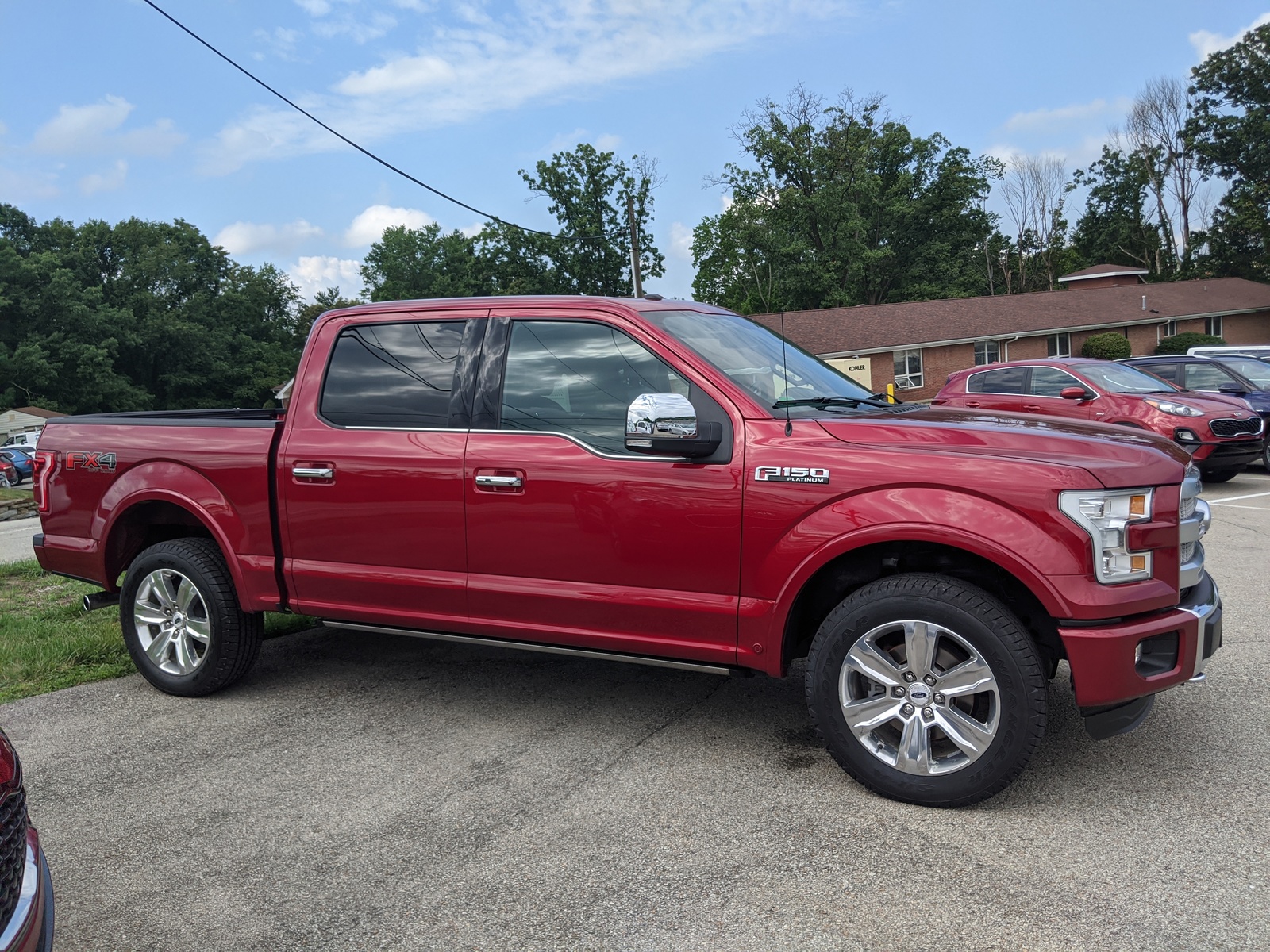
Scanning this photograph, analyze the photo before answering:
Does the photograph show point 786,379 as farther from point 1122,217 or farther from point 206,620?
point 1122,217

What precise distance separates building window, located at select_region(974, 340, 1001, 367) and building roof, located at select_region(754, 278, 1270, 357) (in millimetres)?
528

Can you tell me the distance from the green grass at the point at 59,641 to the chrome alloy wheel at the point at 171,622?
731 mm

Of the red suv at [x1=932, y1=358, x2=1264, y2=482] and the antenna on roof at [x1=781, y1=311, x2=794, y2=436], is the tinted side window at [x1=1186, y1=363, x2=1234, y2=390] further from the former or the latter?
the antenna on roof at [x1=781, y1=311, x2=794, y2=436]

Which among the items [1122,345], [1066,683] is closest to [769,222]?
[1122,345]

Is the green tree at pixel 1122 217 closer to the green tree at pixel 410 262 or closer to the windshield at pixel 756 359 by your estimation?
the green tree at pixel 410 262

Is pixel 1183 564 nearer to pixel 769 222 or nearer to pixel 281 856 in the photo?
pixel 281 856

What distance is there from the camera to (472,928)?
9.83 feet

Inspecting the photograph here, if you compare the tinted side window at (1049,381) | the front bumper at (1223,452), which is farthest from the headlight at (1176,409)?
the tinted side window at (1049,381)

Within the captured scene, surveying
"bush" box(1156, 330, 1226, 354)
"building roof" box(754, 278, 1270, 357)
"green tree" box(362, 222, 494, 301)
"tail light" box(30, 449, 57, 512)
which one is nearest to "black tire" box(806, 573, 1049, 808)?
"tail light" box(30, 449, 57, 512)

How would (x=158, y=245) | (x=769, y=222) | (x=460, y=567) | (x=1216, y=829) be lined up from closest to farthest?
1. (x=1216, y=829)
2. (x=460, y=567)
3. (x=769, y=222)
4. (x=158, y=245)

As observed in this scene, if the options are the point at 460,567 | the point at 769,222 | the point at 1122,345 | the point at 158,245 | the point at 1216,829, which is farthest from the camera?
the point at 158,245

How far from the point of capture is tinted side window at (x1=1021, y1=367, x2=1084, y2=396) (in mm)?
12820

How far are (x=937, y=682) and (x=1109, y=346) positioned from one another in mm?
44375

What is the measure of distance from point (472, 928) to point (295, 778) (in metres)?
1.53
